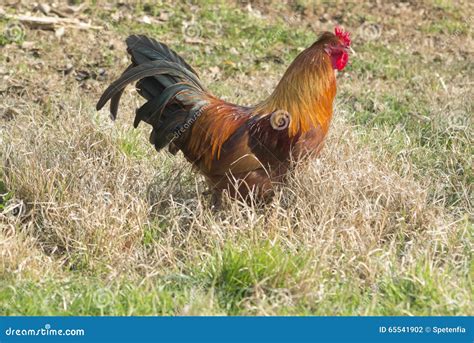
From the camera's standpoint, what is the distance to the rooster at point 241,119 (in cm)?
409

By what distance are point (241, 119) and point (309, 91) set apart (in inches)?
16.5

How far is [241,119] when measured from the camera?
4211 millimetres

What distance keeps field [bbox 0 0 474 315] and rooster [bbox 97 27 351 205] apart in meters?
0.19

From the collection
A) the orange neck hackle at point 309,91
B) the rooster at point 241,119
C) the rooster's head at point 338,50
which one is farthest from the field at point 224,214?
the rooster's head at point 338,50

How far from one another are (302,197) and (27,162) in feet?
5.47

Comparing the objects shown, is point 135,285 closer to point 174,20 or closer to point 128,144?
point 128,144

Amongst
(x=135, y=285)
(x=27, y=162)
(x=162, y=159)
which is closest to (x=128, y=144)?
(x=162, y=159)

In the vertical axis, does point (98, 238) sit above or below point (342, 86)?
below

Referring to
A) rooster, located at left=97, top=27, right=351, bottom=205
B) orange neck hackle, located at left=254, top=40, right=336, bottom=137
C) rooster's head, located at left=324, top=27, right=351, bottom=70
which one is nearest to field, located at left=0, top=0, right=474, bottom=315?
rooster, located at left=97, top=27, right=351, bottom=205

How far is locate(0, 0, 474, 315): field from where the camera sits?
11.2 feet

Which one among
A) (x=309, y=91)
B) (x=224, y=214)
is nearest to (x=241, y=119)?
(x=309, y=91)

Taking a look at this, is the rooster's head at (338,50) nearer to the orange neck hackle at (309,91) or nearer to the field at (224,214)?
the orange neck hackle at (309,91)

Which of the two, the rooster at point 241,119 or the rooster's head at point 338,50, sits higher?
the rooster's head at point 338,50

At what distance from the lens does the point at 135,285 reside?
11.5 feet
